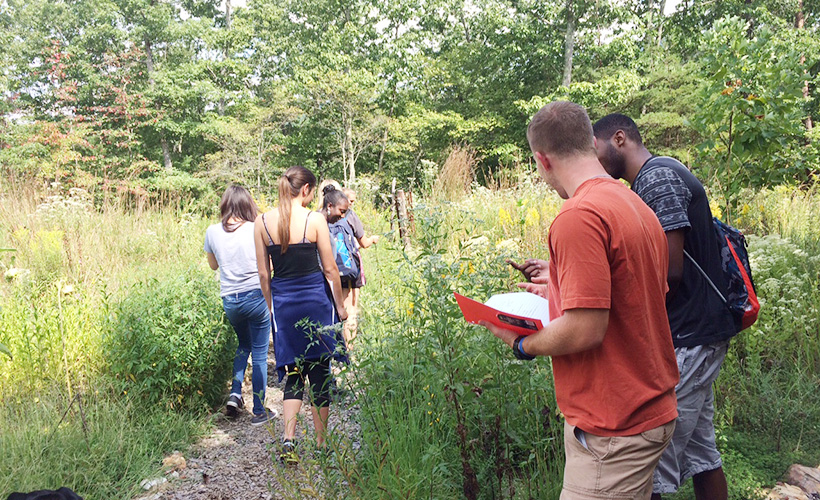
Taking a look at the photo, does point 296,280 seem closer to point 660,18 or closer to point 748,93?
point 748,93

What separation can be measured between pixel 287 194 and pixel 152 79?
74.5ft

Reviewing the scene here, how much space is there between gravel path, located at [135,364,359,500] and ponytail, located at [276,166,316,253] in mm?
1077

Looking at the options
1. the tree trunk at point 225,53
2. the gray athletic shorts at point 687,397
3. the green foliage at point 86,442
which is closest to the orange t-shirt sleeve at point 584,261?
the gray athletic shorts at point 687,397

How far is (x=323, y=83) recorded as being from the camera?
19.4 metres

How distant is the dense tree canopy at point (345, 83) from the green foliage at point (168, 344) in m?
13.3

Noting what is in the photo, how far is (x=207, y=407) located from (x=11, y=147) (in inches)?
779

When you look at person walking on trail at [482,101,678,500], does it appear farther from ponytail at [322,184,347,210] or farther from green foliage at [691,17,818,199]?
ponytail at [322,184,347,210]

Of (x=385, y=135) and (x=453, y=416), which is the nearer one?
(x=453, y=416)

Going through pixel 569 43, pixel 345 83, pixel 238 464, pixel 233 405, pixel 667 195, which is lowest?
pixel 238 464

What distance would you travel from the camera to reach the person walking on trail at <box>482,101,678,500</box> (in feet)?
4.47

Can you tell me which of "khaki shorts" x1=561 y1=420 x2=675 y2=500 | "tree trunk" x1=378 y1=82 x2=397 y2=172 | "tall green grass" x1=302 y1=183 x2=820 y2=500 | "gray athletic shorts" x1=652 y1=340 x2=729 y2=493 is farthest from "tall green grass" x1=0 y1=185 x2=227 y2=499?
"tree trunk" x1=378 y1=82 x2=397 y2=172

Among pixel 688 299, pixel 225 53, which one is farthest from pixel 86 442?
pixel 225 53

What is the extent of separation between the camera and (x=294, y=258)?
11.2ft

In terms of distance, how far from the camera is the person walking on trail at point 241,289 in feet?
13.9
